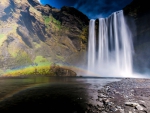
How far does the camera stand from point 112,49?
50281mm

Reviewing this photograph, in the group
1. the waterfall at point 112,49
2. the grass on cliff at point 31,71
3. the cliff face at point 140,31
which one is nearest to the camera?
the cliff face at point 140,31

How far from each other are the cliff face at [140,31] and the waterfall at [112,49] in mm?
2170

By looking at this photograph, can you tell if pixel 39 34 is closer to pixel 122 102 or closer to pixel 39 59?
pixel 39 59

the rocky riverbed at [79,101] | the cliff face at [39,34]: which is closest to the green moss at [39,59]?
the cliff face at [39,34]

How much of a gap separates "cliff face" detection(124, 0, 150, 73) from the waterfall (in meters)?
2.17

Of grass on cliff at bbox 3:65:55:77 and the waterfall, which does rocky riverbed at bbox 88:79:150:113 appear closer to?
the waterfall

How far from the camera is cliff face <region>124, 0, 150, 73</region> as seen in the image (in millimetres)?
42469

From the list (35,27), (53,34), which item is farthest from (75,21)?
(35,27)

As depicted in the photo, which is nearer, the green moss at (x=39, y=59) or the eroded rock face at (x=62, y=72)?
the eroded rock face at (x=62, y=72)

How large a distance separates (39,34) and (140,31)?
4361 centimetres

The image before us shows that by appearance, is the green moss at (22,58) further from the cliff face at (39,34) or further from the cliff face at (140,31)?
the cliff face at (140,31)

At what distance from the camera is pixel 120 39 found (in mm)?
47625

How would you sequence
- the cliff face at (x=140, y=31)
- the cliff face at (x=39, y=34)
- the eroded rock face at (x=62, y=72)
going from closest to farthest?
the cliff face at (x=140, y=31)
the eroded rock face at (x=62, y=72)
the cliff face at (x=39, y=34)

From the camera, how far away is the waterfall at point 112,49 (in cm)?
4588
